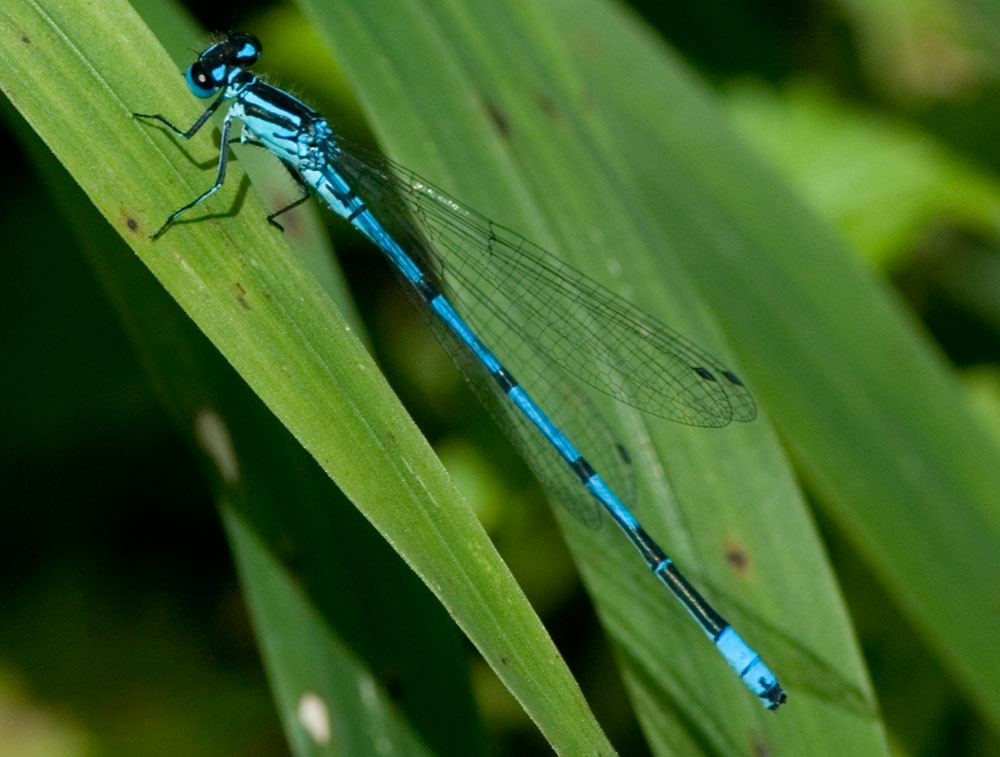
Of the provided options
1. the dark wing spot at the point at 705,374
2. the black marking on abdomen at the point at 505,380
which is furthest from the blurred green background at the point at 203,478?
the dark wing spot at the point at 705,374

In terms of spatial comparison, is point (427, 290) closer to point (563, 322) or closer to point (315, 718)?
point (563, 322)

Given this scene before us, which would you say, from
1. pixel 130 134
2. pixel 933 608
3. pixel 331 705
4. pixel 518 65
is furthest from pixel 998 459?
pixel 130 134

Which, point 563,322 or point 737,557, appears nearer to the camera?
point 737,557

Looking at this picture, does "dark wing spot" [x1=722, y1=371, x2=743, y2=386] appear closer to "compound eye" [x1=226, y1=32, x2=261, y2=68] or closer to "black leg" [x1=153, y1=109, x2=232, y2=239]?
"black leg" [x1=153, y1=109, x2=232, y2=239]

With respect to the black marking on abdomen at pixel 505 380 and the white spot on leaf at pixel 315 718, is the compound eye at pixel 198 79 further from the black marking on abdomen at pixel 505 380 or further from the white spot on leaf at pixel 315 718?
the white spot on leaf at pixel 315 718

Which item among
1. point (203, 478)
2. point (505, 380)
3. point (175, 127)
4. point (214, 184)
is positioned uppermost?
point (175, 127)

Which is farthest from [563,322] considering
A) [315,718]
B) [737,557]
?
[315,718]

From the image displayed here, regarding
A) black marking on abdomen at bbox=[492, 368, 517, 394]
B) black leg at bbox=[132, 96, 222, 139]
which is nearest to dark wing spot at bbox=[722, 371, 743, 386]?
black marking on abdomen at bbox=[492, 368, 517, 394]

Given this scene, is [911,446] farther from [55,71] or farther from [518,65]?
[55,71]
